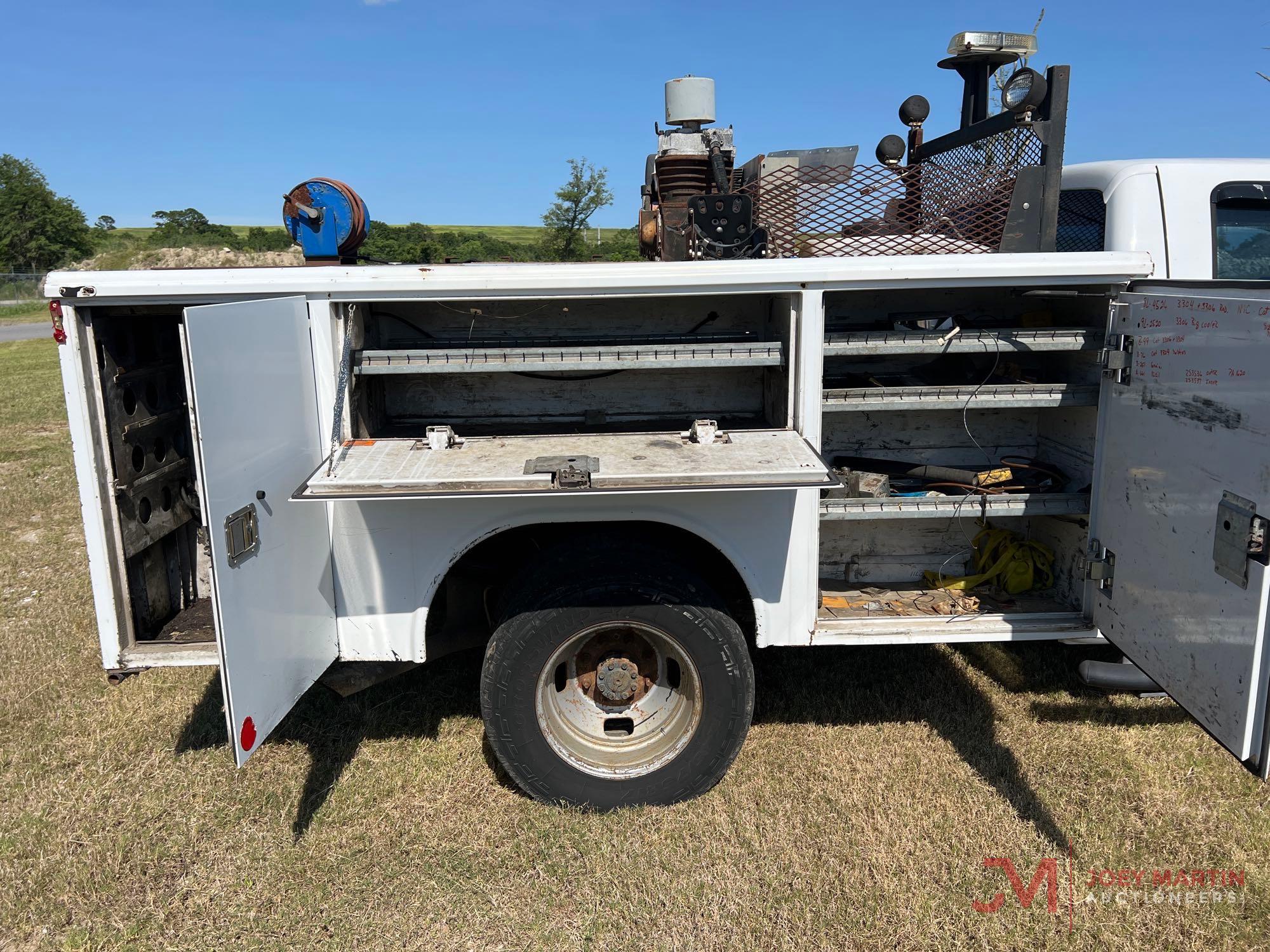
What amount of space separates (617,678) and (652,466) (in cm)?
88

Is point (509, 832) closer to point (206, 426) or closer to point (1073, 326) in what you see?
point (206, 426)

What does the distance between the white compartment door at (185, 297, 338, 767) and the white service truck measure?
1cm

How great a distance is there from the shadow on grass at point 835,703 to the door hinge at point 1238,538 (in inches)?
47.2

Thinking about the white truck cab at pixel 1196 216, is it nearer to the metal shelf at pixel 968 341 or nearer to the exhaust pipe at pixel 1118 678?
the metal shelf at pixel 968 341

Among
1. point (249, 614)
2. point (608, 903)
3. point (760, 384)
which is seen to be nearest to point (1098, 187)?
point (760, 384)

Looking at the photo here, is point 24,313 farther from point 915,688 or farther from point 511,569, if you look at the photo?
point 915,688

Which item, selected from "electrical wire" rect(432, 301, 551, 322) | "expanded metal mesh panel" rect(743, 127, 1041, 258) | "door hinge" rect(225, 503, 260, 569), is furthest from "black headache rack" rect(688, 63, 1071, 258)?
"door hinge" rect(225, 503, 260, 569)

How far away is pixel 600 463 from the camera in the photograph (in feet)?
9.32

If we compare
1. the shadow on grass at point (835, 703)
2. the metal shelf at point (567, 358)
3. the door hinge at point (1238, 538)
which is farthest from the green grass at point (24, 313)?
the door hinge at point (1238, 538)

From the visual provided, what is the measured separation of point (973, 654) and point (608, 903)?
2.40 metres

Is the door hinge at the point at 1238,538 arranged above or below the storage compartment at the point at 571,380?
below

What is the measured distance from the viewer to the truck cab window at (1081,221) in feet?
13.8
